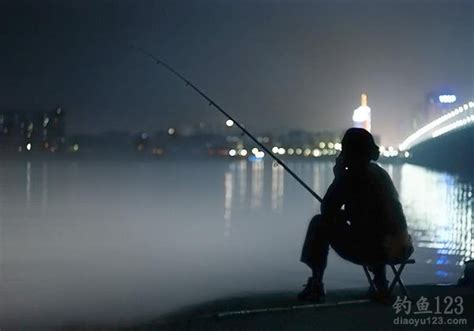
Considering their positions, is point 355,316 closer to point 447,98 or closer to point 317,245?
point 317,245

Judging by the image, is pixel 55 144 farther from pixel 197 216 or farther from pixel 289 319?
pixel 289 319

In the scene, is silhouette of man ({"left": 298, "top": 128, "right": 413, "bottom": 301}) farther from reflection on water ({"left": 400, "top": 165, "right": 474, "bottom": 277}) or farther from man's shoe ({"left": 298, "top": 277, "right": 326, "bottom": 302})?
reflection on water ({"left": 400, "top": 165, "right": 474, "bottom": 277})

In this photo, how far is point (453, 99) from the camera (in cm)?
14075

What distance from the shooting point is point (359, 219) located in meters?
5.55

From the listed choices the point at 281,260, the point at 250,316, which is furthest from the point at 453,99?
the point at 250,316

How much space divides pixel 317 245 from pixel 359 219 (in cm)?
35

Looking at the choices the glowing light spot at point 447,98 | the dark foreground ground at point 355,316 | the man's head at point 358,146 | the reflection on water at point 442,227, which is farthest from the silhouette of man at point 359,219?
the glowing light spot at point 447,98

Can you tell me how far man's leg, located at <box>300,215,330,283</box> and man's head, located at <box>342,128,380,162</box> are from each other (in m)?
0.50

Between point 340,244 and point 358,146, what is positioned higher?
point 358,146

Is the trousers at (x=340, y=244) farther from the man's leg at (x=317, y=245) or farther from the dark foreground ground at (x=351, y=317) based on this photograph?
the dark foreground ground at (x=351, y=317)

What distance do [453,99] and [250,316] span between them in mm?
141022

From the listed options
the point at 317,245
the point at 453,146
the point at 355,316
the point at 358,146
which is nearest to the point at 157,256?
the point at 317,245

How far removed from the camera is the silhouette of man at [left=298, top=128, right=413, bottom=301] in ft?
18.0

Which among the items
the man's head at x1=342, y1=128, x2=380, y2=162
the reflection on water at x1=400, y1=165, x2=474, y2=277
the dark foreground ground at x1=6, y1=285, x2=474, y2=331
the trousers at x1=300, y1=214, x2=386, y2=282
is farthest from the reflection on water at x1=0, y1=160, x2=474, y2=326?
the man's head at x1=342, y1=128, x2=380, y2=162
